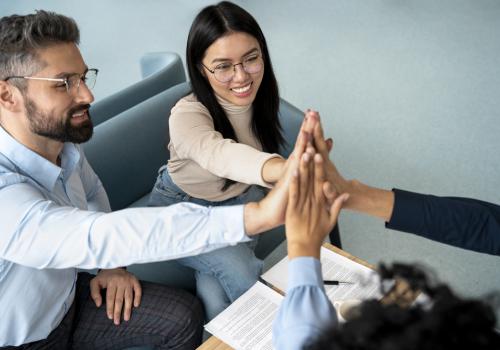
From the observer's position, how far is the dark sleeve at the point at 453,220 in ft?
4.91

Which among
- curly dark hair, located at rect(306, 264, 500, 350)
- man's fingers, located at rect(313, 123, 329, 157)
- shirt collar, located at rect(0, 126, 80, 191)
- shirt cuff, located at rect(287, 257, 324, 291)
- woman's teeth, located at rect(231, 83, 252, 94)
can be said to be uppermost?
woman's teeth, located at rect(231, 83, 252, 94)

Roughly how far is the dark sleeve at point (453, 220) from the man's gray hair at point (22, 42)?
3.84 ft

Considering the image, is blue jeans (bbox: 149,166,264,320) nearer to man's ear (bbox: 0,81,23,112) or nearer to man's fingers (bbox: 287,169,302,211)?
man's fingers (bbox: 287,169,302,211)

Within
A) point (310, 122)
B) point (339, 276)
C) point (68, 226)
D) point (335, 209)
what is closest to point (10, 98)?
point (68, 226)

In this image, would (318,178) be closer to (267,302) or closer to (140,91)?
(267,302)

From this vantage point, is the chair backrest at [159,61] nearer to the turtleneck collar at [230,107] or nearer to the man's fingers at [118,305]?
the turtleneck collar at [230,107]

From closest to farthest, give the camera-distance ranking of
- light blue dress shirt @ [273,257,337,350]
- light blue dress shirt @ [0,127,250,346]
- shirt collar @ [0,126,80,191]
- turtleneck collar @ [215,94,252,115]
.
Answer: light blue dress shirt @ [273,257,337,350] → light blue dress shirt @ [0,127,250,346] → shirt collar @ [0,126,80,191] → turtleneck collar @ [215,94,252,115]

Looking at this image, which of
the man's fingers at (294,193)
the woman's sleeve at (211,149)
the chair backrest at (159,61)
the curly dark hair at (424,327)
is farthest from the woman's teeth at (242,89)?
the curly dark hair at (424,327)

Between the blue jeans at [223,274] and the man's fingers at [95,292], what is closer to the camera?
the man's fingers at [95,292]

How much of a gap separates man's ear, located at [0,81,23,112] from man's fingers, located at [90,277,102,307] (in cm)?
61

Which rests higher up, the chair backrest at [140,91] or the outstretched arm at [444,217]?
the chair backrest at [140,91]

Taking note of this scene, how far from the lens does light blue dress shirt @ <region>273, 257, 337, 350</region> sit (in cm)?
94

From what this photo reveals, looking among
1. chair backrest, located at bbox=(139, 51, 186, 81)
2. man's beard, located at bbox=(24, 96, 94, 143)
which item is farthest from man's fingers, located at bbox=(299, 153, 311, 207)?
chair backrest, located at bbox=(139, 51, 186, 81)

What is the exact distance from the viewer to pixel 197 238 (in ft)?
4.07
